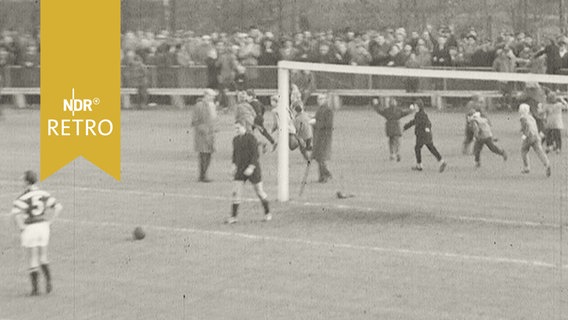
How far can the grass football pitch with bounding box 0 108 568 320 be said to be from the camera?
16953mm

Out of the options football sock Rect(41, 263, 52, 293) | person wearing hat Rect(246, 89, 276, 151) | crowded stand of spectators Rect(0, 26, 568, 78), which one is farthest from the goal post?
crowded stand of spectators Rect(0, 26, 568, 78)

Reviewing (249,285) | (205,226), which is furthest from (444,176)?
(249,285)

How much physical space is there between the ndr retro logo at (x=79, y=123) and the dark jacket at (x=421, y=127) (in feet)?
29.1

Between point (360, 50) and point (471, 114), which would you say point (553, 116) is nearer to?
point (471, 114)

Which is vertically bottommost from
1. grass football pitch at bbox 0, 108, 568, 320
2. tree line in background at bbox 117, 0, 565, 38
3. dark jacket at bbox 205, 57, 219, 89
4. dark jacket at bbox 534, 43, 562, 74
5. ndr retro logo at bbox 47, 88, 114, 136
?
grass football pitch at bbox 0, 108, 568, 320

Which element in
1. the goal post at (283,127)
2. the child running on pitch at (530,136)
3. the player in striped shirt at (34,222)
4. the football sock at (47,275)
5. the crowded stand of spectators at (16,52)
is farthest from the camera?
the crowded stand of spectators at (16,52)

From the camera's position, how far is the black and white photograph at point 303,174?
17.6 metres

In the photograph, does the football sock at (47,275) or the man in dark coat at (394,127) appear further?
the man in dark coat at (394,127)

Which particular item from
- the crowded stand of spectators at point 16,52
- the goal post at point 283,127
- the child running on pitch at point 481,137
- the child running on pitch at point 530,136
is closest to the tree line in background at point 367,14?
the crowded stand of spectators at point 16,52

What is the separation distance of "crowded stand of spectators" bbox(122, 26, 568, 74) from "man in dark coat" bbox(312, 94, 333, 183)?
12756mm

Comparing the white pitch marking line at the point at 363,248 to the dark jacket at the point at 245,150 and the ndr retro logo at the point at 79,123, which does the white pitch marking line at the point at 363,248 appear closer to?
the dark jacket at the point at 245,150

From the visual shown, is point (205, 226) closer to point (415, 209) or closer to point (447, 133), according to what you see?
point (415, 209)

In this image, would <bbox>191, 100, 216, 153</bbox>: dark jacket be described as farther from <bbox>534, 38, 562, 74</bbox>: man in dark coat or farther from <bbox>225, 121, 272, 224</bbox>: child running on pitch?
<bbox>534, 38, 562, 74</bbox>: man in dark coat

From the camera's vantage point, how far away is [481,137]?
1220 inches
